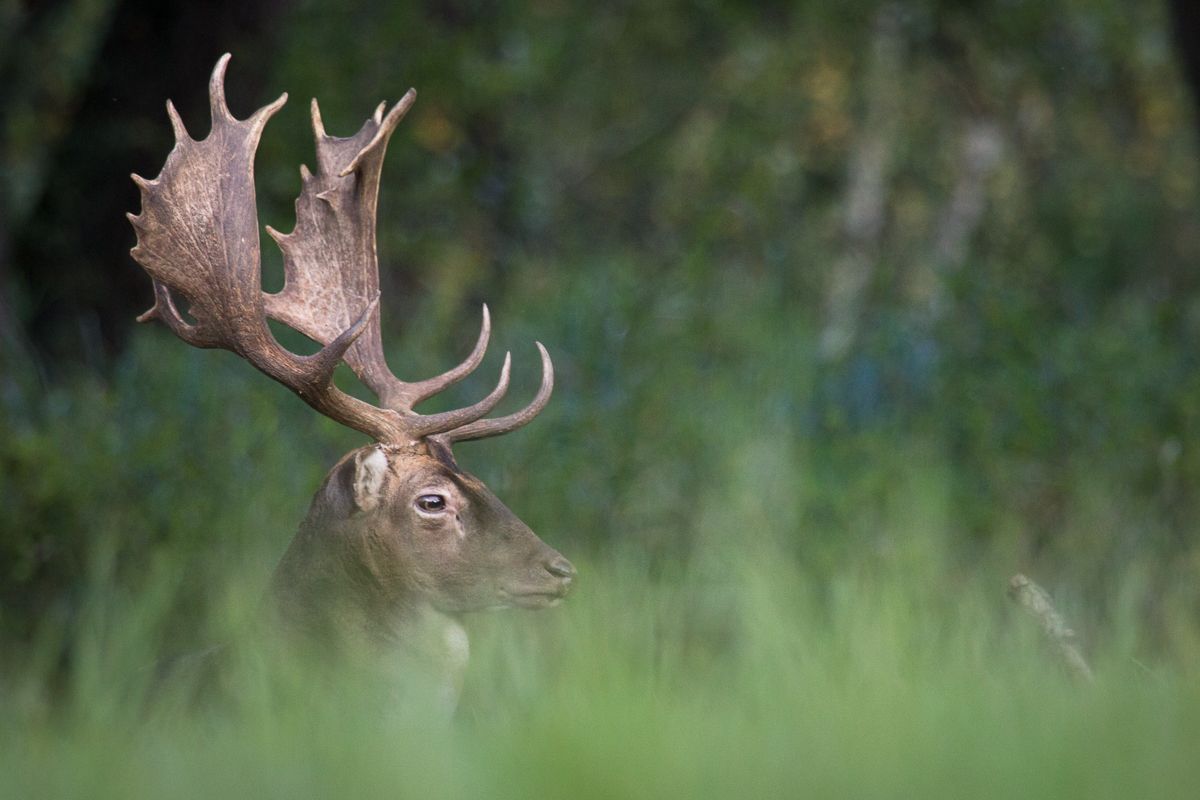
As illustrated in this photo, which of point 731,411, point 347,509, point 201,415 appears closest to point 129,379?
point 201,415

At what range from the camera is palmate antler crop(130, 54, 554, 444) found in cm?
323

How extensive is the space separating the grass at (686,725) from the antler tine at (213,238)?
0.95 metres

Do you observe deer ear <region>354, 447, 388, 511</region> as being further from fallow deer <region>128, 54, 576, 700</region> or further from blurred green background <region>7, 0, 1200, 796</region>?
blurred green background <region>7, 0, 1200, 796</region>

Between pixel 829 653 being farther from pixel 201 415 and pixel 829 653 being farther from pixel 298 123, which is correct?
pixel 298 123

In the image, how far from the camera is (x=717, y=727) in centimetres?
189

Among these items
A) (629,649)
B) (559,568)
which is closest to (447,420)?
(559,568)

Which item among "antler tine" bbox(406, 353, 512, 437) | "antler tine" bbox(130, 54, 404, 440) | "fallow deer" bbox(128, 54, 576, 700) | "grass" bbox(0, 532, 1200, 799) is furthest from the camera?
"antler tine" bbox(130, 54, 404, 440)

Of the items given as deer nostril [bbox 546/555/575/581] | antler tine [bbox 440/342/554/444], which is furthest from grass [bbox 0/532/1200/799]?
antler tine [bbox 440/342/554/444]

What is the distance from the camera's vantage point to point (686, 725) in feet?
6.16

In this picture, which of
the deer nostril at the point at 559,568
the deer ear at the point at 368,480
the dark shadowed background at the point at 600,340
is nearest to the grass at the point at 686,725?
the deer nostril at the point at 559,568

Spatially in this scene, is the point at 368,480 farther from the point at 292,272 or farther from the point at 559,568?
the point at 292,272

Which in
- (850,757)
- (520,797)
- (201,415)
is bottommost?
(520,797)

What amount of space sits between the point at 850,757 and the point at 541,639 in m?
1.80

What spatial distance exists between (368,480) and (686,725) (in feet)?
4.56
